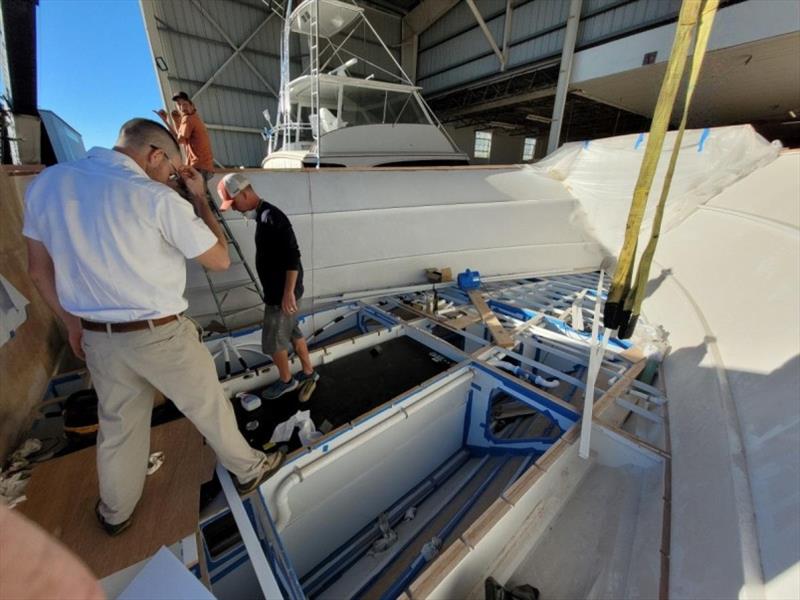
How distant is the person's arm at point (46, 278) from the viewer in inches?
37.6

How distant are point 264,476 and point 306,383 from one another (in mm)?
756

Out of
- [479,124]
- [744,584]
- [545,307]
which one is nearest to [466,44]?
[479,124]

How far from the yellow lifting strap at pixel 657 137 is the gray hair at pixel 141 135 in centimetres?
180

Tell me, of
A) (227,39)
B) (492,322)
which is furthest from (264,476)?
(227,39)

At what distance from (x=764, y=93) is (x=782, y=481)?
9.55 metres

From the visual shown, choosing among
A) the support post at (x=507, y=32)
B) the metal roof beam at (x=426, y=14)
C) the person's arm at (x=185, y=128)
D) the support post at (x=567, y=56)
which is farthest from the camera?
the metal roof beam at (x=426, y=14)

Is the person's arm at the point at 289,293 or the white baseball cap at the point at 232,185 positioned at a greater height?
the white baseball cap at the point at 232,185

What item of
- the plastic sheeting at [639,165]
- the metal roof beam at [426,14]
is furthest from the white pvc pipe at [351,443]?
the metal roof beam at [426,14]

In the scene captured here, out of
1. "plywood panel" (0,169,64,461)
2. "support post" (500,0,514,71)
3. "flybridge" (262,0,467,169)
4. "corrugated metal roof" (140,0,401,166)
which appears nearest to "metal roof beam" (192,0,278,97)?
"corrugated metal roof" (140,0,401,166)

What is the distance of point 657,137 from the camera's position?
54.7 inches

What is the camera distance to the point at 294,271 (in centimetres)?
181

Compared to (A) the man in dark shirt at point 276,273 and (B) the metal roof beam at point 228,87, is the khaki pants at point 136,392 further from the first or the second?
(B) the metal roof beam at point 228,87

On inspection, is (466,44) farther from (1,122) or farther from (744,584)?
(744,584)

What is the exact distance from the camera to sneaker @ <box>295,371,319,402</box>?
197 centimetres
